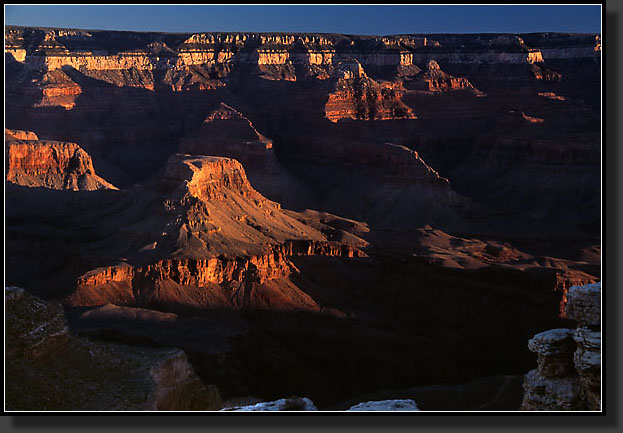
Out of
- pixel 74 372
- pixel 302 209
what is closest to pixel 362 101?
pixel 302 209

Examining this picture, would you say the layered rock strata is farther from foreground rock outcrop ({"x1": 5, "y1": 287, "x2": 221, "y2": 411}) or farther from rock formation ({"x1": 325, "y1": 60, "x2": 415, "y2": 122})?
rock formation ({"x1": 325, "y1": 60, "x2": 415, "y2": 122})

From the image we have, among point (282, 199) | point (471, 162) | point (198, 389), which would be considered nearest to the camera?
point (198, 389)

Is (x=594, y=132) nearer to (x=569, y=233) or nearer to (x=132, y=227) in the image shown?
(x=569, y=233)

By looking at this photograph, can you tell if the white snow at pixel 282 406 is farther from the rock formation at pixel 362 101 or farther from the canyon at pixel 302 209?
the rock formation at pixel 362 101

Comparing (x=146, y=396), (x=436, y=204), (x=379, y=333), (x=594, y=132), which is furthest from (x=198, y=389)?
(x=594, y=132)

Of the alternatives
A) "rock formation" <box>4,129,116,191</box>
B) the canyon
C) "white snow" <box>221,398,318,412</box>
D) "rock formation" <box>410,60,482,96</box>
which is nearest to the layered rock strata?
the canyon

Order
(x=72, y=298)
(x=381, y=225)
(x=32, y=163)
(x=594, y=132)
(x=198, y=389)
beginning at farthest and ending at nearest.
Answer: (x=594, y=132), (x=381, y=225), (x=32, y=163), (x=72, y=298), (x=198, y=389)

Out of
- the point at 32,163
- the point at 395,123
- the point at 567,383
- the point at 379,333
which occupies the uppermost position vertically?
the point at 395,123
